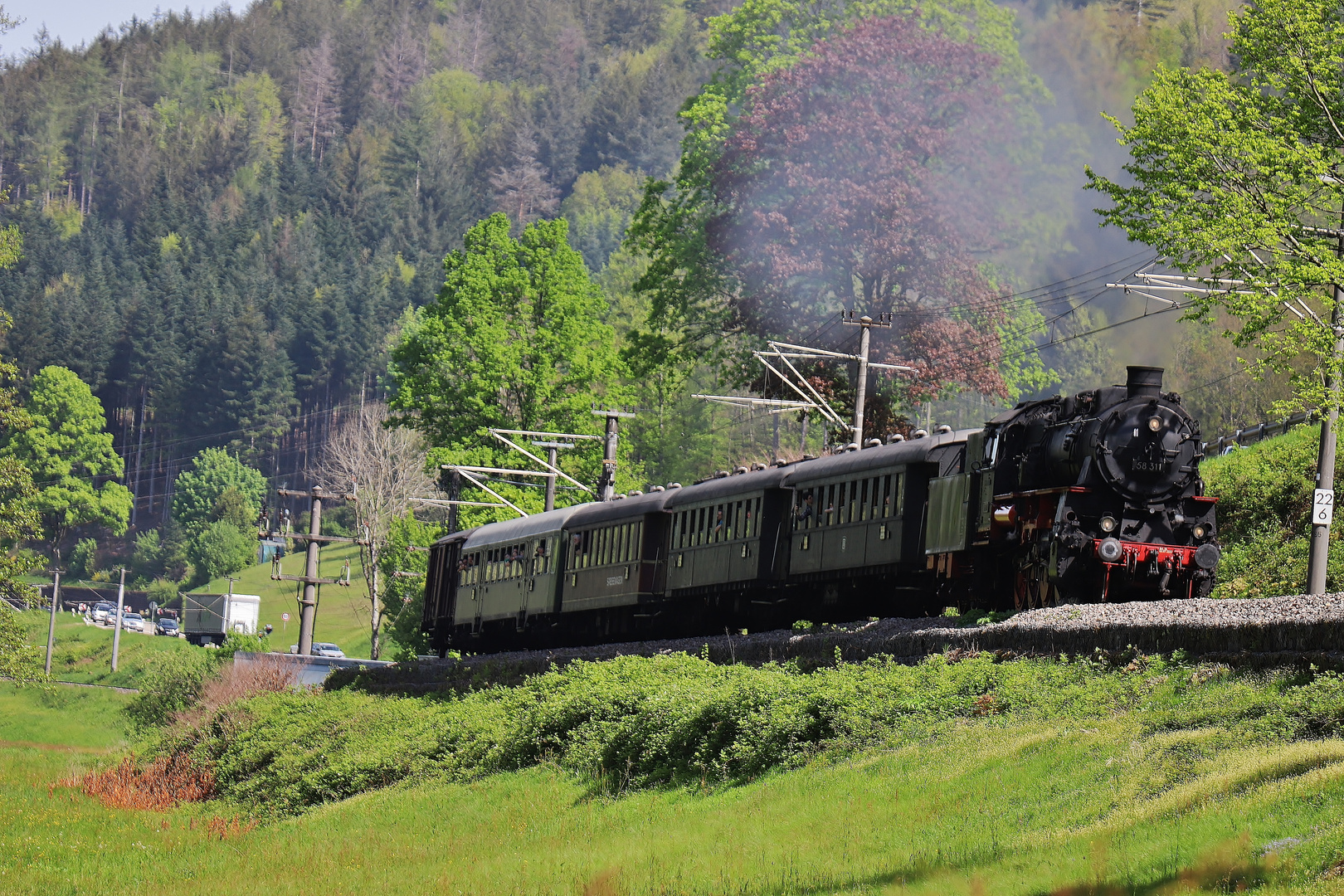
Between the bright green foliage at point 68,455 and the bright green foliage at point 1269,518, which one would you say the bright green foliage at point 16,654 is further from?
the bright green foliage at point 68,455

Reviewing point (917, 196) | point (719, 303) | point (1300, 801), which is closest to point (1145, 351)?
point (917, 196)

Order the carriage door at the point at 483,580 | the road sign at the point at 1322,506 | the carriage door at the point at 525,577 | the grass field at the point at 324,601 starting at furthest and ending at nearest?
the grass field at the point at 324,601 → the carriage door at the point at 483,580 → the carriage door at the point at 525,577 → the road sign at the point at 1322,506

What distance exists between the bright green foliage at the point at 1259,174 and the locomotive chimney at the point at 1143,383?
1.25m

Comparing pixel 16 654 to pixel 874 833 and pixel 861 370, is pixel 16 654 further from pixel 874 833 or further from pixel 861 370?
pixel 874 833

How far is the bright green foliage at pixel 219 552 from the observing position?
128m

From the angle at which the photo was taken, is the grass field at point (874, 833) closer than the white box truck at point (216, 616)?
Yes

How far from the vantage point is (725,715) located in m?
20.4

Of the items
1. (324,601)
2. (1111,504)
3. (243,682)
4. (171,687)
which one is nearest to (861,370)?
(1111,504)

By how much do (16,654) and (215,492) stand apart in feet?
328

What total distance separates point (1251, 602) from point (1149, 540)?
3.64 metres

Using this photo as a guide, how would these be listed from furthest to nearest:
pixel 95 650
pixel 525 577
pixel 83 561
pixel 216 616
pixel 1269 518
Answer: pixel 83 561 < pixel 216 616 < pixel 95 650 < pixel 525 577 < pixel 1269 518

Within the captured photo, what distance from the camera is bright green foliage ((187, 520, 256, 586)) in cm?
12825

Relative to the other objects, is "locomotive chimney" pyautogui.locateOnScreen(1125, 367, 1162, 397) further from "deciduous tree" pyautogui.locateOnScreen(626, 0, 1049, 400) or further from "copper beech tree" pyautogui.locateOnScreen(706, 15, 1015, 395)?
"deciduous tree" pyautogui.locateOnScreen(626, 0, 1049, 400)

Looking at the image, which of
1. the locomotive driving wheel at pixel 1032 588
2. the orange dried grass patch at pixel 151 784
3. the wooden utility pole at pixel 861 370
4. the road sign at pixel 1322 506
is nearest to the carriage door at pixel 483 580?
the orange dried grass patch at pixel 151 784
